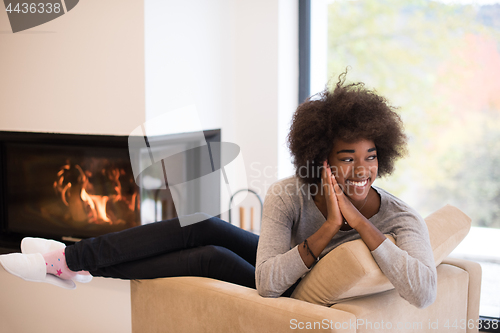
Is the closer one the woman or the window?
the woman

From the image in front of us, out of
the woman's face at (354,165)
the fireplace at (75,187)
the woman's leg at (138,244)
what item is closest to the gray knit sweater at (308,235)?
the woman's face at (354,165)

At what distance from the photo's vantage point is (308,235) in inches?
57.1

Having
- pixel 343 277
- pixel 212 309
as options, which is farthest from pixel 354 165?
pixel 212 309

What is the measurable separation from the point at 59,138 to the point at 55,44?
1.63 ft

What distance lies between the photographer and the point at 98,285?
234 centimetres

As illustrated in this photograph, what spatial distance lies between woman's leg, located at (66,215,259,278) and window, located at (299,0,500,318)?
4.68 ft

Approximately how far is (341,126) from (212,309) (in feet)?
2.18

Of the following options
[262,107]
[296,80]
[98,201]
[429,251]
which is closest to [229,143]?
[262,107]

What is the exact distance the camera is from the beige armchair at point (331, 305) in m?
1.15

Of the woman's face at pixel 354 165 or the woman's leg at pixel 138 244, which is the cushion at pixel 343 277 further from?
the woman's leg at pixel 138 244

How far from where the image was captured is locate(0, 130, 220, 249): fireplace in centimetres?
244

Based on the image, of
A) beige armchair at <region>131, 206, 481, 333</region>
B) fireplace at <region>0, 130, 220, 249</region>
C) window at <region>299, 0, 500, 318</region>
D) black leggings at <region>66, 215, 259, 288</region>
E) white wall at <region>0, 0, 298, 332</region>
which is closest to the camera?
beige armchair at <region>131, 206, 481, 333</region>

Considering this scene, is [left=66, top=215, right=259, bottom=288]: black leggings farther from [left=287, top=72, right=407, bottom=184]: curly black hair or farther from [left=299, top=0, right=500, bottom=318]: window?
[left=299, top=0, right=500, bottom=318]: window

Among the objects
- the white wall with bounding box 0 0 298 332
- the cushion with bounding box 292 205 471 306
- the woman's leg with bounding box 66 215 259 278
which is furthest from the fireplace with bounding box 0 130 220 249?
the cushion with bounding box 292 205 471 306
